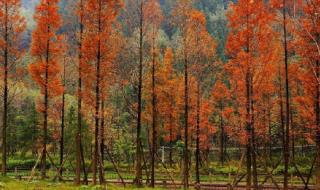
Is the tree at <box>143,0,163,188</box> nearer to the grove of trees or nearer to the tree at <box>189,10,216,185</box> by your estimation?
the grove of trees

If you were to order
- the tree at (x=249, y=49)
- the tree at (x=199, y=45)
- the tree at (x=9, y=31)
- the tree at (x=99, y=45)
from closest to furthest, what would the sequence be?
the tree at (x=249, y=49) → the tree at (x=99, y=45) → the tree at (x=9, y=31) → the tree at (x=199, y=45)

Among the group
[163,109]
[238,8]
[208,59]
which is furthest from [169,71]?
[238,8]

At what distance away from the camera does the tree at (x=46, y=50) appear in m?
23.7

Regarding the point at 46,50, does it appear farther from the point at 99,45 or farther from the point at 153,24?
the point at 153,24

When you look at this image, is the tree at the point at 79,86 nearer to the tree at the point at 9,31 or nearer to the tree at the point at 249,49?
the tree at the point at 9,31

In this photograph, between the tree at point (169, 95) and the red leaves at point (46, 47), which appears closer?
the red leaves at point (46, 47)

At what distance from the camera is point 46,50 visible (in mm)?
24078

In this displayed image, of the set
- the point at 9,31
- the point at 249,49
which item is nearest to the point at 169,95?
the point at 249,49

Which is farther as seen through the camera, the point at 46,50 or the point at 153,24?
the point at 153,24

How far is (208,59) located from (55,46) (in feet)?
33.2

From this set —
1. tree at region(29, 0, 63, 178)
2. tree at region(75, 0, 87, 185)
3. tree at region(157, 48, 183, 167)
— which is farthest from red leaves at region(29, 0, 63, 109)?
tree at region(157, 48, 183, 167)

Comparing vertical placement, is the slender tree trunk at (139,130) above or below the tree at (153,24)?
below

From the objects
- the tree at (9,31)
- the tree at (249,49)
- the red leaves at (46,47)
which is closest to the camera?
the tree at (249,49)

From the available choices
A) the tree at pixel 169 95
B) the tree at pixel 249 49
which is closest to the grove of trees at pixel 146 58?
the tree at pixel 249 49
